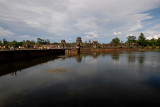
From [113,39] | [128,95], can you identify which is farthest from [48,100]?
[113,39]

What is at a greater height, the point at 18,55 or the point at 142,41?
the point at 142,41

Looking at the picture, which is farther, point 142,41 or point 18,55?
point 142,41

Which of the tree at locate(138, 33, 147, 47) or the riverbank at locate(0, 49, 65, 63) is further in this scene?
the tree at locate(138, 33, 147, 47)

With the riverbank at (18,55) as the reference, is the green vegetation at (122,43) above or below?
above

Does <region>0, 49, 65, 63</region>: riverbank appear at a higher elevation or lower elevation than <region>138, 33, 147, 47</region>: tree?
lower

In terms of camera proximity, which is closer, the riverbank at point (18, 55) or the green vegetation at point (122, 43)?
the riverbank at point (18, 55)

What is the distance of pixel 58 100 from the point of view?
5.66 metres

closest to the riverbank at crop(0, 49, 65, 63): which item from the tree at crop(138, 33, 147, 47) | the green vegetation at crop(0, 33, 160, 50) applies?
the green vegetation at crop(0, 33, 160, 50)

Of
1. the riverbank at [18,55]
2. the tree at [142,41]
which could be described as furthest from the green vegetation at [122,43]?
the riverbank at [18,55]

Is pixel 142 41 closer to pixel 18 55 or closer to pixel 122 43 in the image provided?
pixel 122 43

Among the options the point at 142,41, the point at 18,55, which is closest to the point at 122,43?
the point at 142,41

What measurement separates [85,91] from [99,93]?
1063 mm

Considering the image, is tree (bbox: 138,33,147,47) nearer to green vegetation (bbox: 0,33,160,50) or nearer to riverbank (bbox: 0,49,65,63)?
green vegetation (bbox: 0,33,160,50)

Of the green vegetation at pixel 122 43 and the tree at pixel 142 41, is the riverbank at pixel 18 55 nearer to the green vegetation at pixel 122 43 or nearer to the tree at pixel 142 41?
the green vegetation at pixel 122 43
